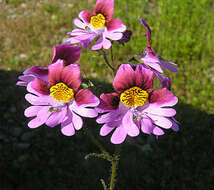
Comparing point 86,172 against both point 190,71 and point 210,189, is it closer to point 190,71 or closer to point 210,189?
point 210,189

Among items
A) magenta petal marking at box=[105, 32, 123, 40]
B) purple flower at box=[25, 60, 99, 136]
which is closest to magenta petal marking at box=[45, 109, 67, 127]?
purple flower at box=[25, 60, 99, 136]

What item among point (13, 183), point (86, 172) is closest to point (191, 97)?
point (86, 172)

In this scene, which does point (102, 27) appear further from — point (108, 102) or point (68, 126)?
point (68, 126)

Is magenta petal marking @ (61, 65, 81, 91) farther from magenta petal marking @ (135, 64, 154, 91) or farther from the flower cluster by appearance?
magenta petal marking @ (135, 64, 154, 91)

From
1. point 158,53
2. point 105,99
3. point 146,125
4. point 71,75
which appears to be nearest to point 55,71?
point 71,75

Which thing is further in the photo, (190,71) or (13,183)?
(190,71)

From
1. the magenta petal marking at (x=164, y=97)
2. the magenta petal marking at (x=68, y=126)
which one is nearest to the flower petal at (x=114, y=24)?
the magenta petal marking at (x=164, y=97)
